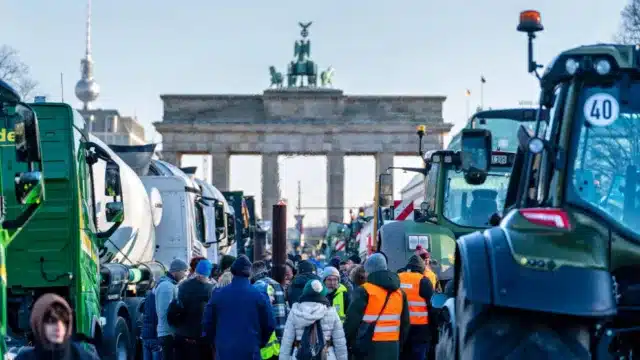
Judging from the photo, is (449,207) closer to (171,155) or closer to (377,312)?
(377,312)

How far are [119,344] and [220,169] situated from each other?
78.5 metres

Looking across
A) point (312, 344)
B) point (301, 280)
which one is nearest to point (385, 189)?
point (301, 280)

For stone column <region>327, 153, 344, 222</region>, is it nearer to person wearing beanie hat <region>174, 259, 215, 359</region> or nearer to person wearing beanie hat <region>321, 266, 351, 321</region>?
person wearing beanie hat <region>321, 266, 351, 321</region>

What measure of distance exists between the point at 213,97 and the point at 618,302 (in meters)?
87.7

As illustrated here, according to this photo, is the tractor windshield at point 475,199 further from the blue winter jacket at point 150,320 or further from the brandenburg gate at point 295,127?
the brandenburg gate at point 295,127

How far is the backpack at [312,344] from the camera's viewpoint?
11.9 metres

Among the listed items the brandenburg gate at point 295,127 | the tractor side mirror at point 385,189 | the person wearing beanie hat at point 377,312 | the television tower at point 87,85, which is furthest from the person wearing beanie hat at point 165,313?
the television tower at point 87,85

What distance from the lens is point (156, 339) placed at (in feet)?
51.6

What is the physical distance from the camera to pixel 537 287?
24.1 feet

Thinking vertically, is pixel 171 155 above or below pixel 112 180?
above

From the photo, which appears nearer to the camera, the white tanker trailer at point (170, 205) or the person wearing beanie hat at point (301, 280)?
the person wearing beanie hat at point (301, 280)

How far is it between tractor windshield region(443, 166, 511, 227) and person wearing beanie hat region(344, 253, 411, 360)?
558cm

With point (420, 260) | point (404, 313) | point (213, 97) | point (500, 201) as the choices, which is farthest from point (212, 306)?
point (213, 97)

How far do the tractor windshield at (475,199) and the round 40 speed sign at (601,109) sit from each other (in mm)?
10026
